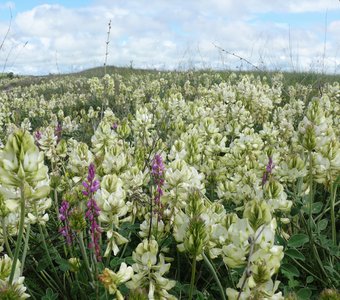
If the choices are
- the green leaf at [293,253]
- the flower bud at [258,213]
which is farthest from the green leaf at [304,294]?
the flower bud at [258,213]

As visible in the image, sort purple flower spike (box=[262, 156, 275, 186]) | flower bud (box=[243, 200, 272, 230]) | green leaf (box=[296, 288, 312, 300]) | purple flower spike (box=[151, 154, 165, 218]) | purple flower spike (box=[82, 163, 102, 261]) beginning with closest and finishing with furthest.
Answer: flower bud (box=[243, 200, 272, 230]) → purple flower spike (box=[82, 163, 102, 261]) → green leaf (box=[296, 288, 312, 300]) → purple flower spike (box=[151, 154, 165, 218]) → purple flower spike (box=[262, 156, 275, 186])

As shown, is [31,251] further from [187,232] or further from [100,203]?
[187,232]

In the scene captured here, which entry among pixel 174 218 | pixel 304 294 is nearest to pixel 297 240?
pixel 304 294

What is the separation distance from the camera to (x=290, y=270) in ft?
6.49

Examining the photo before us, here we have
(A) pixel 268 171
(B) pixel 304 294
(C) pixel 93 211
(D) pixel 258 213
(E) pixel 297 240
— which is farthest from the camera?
(A) pixel 268 171

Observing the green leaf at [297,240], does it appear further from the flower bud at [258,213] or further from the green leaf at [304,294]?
the flower bud at [258,213]

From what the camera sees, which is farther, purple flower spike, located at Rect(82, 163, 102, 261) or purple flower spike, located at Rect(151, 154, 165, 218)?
purple flower spike, located at Rect(151, 154, 165, 218)

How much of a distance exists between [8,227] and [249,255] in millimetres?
1173

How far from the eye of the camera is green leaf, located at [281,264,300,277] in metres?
1.96

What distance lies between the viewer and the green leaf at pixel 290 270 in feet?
6.43

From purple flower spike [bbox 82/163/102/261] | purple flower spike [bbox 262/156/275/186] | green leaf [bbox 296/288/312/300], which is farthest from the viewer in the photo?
purple flower spike [bbox 262/156/275/186]

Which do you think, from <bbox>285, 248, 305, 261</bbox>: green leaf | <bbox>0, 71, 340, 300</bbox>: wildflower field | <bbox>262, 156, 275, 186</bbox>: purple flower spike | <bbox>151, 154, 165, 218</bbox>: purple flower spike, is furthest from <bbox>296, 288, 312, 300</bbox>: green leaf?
<bbox>151, 154, 165, 218</bbox>: purple flower spike

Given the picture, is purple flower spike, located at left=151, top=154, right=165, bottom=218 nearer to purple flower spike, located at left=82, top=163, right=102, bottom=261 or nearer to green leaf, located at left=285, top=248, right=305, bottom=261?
purple flower spike, located at left=82, top=163, right=102, bottom=261

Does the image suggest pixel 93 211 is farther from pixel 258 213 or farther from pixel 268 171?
pixel 268 171
